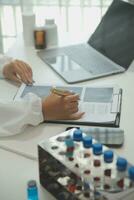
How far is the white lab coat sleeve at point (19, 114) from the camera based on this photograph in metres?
1.09

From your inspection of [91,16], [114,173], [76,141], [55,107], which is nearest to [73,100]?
[55,107]

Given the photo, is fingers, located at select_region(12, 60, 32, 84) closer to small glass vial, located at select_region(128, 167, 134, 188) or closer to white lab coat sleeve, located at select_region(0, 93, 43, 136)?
white lab coat sleeve, located at select_region(0, 93, 43, 136)

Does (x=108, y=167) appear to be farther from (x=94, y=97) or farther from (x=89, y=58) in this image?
(x=89, y=58)

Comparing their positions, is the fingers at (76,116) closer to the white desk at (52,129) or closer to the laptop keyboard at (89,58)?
the white desk at (52,129)

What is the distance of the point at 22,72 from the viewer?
140cm

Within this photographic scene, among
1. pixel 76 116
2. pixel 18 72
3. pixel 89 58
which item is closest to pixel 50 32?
pixel 89 58

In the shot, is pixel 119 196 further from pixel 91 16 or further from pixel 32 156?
pixel 91 16

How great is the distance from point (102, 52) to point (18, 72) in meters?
0.42

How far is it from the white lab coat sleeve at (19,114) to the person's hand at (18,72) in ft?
0.80

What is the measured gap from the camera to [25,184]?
2.93 feet

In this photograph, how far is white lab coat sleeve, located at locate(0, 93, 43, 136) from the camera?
109cm

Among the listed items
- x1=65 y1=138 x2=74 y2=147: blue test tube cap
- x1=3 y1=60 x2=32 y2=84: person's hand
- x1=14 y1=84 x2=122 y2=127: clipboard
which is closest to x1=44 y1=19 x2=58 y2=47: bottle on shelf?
x1=3 y1=60 x2=32 y2=84: person's hand

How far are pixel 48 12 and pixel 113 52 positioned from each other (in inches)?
27.6

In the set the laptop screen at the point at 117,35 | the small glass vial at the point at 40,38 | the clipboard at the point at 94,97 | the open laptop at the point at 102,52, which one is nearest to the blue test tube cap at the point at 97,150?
the clipboard at the point at 94,97
